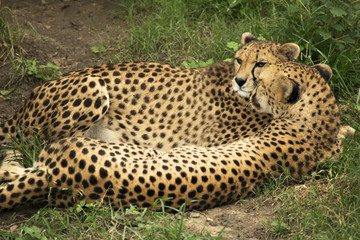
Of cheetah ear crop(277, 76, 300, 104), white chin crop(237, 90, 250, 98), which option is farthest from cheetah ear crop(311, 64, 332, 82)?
white chin crop(237, 90, 250, 98)

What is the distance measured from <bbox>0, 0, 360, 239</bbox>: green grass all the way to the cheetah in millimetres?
123

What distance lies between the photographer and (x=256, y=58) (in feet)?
15.6

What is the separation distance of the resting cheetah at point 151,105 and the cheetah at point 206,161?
0.62ft

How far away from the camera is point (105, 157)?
4.02 metres

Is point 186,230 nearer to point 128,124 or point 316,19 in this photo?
point 128,124

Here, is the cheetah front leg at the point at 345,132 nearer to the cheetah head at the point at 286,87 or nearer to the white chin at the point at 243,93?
the cheetah head at the point at 286,87

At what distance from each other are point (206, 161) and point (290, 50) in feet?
4.29

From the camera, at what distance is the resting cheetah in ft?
15.6

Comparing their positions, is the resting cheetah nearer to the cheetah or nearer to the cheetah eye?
the cheetah eye

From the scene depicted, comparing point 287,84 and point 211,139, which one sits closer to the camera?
point 287,84

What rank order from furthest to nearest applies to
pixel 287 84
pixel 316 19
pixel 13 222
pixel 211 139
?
pixel 316 19 → pixel 211 139 → pixel 287 84 → pixel 13 222

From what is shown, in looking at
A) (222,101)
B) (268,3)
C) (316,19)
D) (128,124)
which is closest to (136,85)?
(128,124)

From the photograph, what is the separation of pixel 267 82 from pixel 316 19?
131 cm

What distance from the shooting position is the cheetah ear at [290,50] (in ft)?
15.5
